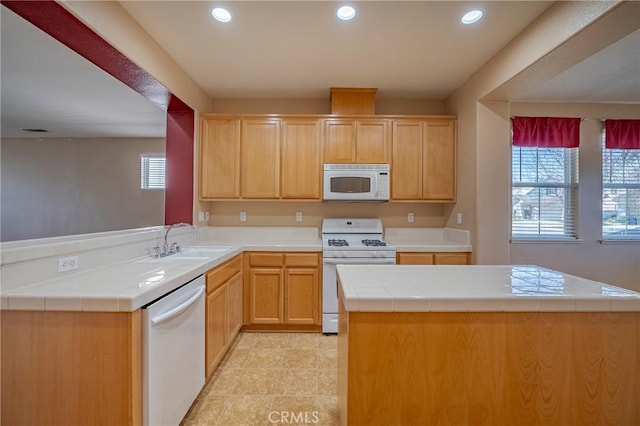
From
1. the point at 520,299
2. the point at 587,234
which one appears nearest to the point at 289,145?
the point at 520,299

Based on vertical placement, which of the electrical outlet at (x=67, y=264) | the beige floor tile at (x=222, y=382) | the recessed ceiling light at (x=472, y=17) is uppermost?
the recessed ceiling light at (x=472, y=17)

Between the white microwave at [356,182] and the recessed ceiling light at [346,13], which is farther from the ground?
the recessed ceiling light at [346,13]

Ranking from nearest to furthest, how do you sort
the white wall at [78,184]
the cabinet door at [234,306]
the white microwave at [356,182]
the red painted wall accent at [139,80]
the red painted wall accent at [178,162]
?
the red painted wall accent at [139,80] → the cabinet door at [234,306] → the red painted wall accent at [178,162] → the white microwave at [356,182] → the white wall at [78,184]

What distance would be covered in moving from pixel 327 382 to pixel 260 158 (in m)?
2.37

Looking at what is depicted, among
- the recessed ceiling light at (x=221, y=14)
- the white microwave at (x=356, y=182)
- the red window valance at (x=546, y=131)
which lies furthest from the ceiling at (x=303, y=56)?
the white microwave at (x=356, y=182)

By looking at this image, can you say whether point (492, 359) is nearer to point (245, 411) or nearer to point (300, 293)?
point (245, 411)

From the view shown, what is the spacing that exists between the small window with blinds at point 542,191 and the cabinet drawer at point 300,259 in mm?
2661

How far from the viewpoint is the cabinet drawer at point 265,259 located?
3.05 meters

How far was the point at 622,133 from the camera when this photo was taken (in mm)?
3598

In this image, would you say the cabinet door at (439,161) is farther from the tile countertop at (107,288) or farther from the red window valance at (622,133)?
the tile countertop at (107,288)

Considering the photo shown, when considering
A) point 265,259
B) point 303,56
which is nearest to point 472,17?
point 303,56

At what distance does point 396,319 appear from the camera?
1158 millimetres

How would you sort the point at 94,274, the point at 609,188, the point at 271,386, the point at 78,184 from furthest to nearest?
the point at 78,184 → the point at 609,188 → the point at 271,386 → the point at 94,274

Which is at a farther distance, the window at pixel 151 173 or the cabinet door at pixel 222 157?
the window at pixel 151 173
